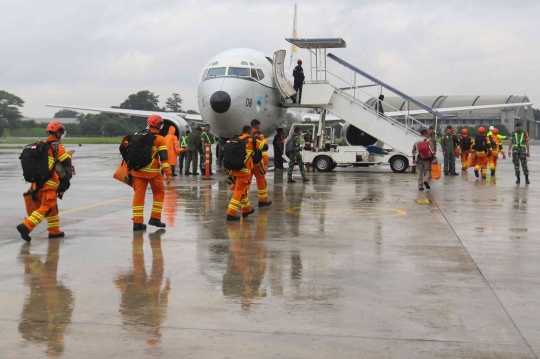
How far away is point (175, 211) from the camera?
12422 millimetres

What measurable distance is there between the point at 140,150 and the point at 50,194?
147cm

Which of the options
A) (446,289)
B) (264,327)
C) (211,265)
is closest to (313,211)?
(211,265)

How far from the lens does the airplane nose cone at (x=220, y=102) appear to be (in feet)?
73.9

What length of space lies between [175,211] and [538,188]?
9.92 metres

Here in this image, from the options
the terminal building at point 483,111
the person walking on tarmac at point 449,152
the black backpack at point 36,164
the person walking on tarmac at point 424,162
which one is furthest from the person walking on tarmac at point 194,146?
the terminal building at point 483,111

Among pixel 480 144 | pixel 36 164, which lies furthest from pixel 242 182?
pixel 480 144

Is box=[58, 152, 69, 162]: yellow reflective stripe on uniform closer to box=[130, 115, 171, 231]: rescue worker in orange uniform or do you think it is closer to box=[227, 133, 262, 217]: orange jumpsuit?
box=[130, 115, 171, 231]: rescue worker in orange uniform

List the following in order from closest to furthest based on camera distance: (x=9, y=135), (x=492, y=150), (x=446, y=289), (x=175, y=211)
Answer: (x=446, y=289) → (x=175, y=211) → (x=492, y=150) → (x=9, y=135)

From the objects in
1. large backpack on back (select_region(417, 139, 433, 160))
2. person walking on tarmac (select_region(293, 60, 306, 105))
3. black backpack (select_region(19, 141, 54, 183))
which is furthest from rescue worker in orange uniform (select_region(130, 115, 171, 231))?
person walking on tarmac (select_region(293, 60, 306, 105))

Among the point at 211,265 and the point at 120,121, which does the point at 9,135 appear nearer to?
the point at 120,121

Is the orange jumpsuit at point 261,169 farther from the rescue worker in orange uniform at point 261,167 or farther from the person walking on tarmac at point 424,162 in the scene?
the person walking on tarmac at point 424,162

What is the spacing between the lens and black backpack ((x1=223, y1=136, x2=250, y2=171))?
11172 millimetres

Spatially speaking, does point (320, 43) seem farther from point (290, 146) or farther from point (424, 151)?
point (424, 151)

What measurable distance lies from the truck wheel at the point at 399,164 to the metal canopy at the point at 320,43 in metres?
4.33
